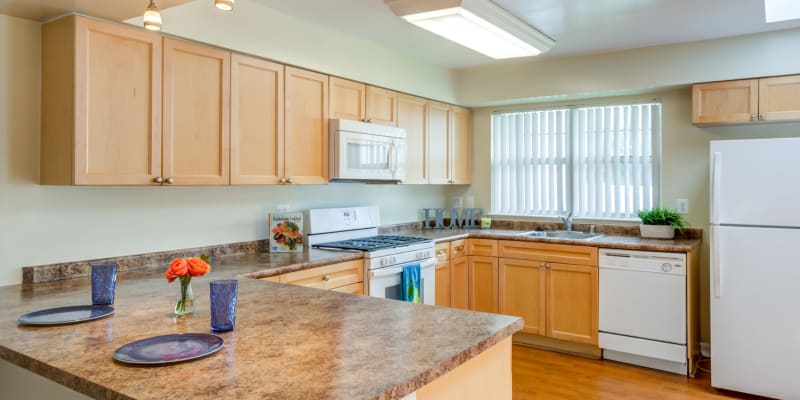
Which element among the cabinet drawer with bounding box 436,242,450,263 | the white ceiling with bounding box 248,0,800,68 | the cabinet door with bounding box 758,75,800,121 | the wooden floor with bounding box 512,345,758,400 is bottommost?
the wooden floor with bounding box 512,345,758,400

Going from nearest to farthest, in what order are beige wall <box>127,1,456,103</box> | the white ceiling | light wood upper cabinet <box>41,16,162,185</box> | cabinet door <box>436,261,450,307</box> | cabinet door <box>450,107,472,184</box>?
light wood upper cabinet <box>41,16,162,185</box> → beige wall <box>127,1,456,103</box> → the white ceiling → cabinet door <box>436,261,450,307</box> → cabinet door <box>450,107,472,184</box>

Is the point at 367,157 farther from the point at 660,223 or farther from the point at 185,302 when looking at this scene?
the point at 660,223

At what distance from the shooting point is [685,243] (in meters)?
3.79

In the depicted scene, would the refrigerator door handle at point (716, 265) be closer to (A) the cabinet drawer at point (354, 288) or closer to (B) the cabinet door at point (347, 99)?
(A) the cabinet drawer at point (354, 288)

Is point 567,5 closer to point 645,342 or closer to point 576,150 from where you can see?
point 576,150

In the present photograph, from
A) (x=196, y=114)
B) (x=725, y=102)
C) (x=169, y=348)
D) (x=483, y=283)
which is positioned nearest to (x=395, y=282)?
(x=483, y=283)

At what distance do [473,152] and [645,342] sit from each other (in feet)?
7.75

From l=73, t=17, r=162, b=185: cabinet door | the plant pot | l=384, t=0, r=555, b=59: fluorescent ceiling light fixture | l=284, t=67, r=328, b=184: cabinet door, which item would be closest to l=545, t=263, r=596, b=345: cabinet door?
the plant pot

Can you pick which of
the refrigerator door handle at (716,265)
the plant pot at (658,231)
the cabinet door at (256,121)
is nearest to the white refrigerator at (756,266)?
the refrigerator door handle at (716,265)

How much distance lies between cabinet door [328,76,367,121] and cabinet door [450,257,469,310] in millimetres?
1443

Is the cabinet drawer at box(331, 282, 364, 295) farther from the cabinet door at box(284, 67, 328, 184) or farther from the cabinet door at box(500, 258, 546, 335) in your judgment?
the cabinet door at box(500, 258, 546, 335)

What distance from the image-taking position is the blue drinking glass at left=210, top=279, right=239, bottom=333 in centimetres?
158

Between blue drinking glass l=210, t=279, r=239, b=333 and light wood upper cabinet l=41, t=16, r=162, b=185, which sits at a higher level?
light wood upper cabinet l=41, t=16, r=162, b=185

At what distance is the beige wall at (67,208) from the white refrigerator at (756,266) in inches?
116
